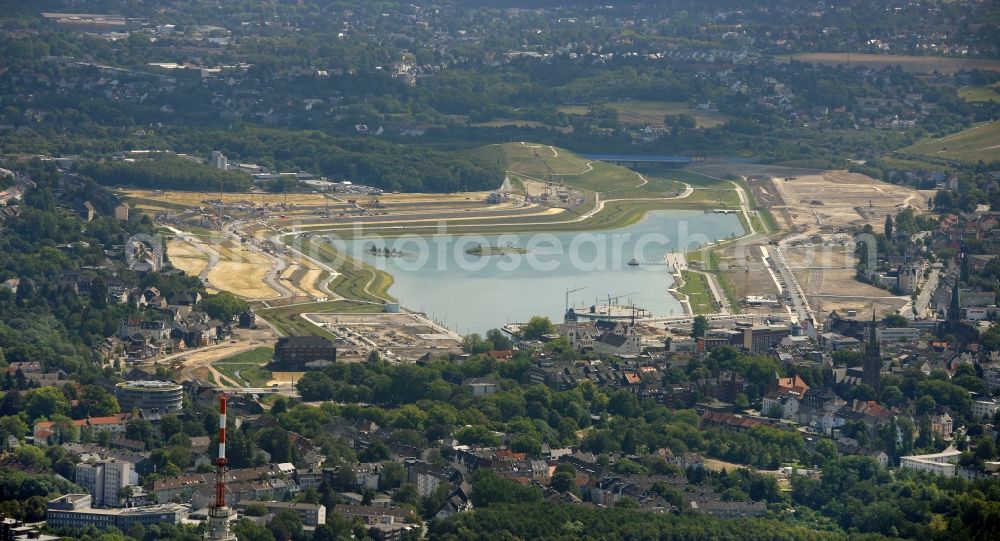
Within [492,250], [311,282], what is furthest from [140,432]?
[492,250]

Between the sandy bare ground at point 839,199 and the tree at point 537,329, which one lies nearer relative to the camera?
the tree at point 537,329

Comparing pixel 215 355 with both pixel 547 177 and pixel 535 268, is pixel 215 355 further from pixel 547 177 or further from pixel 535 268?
pixel 547 177

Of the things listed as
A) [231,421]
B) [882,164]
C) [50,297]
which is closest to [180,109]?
[882,164]

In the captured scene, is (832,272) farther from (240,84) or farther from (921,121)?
(240,84)

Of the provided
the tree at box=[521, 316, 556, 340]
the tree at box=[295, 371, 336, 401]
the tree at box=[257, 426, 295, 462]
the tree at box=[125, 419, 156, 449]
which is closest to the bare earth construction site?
the tree at box=[521, 316, 556, 340]

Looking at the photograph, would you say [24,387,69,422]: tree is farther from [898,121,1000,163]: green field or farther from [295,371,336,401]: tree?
[898,121,1000,163]: green field

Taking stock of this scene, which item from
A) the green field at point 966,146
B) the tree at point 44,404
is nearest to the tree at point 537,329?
the tree at point 44,404

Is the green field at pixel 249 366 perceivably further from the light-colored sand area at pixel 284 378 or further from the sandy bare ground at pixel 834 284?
the sandy bare ground at pixel 834 284
